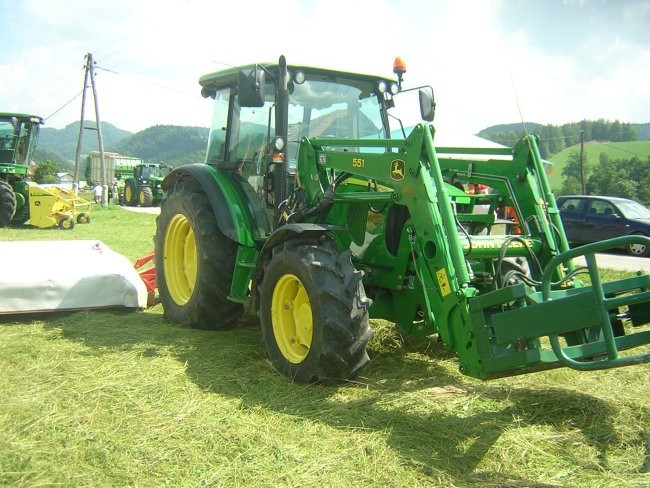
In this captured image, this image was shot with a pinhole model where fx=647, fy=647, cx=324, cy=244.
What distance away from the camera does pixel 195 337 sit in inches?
219

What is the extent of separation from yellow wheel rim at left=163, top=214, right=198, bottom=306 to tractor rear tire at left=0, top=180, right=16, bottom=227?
11.5 meters

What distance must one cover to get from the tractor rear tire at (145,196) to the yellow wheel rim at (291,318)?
30779 mm

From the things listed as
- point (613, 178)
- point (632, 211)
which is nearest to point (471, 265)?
point (632, 211)

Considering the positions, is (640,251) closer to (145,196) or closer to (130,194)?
(145,196)

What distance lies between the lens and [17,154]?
57.3ft

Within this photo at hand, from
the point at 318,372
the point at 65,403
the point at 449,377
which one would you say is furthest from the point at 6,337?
the point at 449,377

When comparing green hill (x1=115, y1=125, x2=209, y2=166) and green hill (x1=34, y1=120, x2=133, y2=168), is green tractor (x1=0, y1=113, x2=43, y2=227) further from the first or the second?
green hill (x1=34, y1=120, x2=133, y2=168)

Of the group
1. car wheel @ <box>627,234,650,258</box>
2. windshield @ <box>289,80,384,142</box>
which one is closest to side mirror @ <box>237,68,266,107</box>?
windshield @ <box>289,80,384,142</box>

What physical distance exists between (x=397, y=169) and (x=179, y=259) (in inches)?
120

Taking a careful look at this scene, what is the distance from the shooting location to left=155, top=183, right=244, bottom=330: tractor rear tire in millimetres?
5664

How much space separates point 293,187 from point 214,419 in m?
2.30

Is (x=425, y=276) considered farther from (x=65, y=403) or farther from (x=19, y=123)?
(x=19, y=123)

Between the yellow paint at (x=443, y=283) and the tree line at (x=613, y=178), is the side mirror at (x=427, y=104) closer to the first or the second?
the yellow paint at (x=443, y=283)

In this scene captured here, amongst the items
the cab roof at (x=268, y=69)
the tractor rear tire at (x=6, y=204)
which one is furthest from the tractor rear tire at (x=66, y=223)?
the cab roof at (x=268, y=69)
